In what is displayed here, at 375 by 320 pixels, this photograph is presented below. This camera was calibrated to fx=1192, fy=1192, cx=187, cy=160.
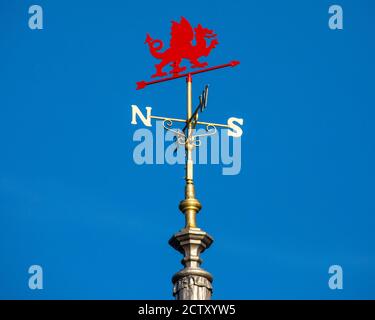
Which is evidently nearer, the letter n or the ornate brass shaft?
the ornate brass shaft

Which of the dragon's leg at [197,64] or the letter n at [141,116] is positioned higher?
the dragon's leg at [197,64]

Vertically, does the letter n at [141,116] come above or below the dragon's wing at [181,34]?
below

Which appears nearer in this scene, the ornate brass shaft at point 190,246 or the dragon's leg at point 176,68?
the ornate brass shaft at point 190,246

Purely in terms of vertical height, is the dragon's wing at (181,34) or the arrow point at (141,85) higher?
the dragon's wing at (181,34)

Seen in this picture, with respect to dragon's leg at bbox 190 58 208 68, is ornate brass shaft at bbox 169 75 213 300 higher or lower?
lower

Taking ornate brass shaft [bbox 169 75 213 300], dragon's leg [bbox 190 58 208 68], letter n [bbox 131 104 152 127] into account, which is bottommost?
ornate brass shaft [bbox 169 75 213 300]

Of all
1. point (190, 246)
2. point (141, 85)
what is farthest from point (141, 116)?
point (190, 246)

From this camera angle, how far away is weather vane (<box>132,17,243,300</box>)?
2636cm

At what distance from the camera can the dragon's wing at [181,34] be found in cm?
3008

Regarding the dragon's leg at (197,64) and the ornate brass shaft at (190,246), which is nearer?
the ornate brass shaft at (190,246)

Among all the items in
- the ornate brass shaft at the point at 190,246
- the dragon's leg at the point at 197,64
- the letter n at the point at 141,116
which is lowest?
the ornate brass shaft at the point at 190,246

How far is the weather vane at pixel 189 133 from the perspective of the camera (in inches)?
1038
